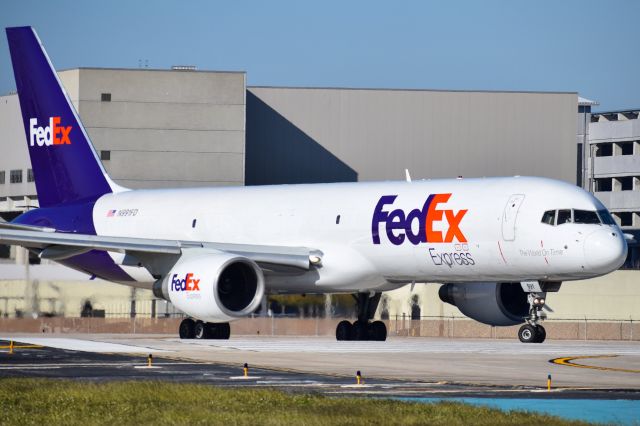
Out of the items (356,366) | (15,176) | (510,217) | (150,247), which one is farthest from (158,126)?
(356,366)

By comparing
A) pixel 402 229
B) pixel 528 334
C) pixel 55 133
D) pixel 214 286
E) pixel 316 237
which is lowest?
pixel 528 334

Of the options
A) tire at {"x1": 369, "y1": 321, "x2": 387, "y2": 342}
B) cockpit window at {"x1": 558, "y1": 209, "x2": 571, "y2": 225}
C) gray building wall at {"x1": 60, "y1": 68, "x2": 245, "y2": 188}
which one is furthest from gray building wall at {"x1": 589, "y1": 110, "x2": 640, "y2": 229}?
cockpit window at {"x1": 558, "y1": 209, "x2": 571, "y2": 225}

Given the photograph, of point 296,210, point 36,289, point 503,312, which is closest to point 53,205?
point 36,289

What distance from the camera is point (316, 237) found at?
123 ft

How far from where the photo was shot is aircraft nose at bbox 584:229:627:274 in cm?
3219

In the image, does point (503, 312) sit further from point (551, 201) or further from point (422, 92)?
point (422, 92)

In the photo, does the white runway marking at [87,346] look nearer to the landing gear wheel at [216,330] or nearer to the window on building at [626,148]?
the landing gear wheel at [216,330]

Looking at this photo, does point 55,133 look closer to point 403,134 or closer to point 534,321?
point 534,321

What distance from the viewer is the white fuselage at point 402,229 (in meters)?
33.0

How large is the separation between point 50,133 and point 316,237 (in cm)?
1111

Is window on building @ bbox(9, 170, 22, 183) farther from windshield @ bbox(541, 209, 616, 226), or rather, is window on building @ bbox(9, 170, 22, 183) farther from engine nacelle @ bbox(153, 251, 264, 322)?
windshield @ bbox(541, 209, 616, 226)

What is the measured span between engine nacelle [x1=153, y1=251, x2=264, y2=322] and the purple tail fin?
8.65 m

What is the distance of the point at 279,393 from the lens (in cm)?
1831

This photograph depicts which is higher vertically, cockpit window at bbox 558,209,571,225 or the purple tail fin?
the purple tail fin
